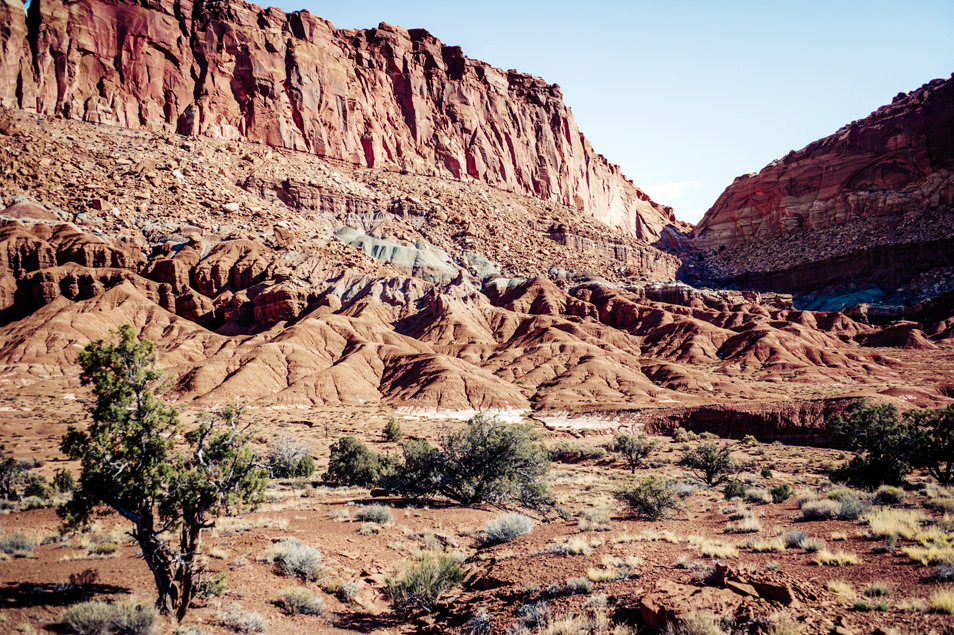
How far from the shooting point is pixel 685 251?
561 feet

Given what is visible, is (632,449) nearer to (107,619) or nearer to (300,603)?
(300,603)

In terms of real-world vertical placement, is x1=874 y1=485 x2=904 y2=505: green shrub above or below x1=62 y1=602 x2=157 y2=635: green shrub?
below

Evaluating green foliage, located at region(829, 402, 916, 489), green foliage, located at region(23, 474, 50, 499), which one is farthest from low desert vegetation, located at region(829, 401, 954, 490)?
green foliage, located at region(23, 474, 50, 499)

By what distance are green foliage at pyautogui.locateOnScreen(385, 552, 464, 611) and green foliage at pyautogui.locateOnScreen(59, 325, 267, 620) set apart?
11.8 feet

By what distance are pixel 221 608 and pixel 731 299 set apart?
12015cm

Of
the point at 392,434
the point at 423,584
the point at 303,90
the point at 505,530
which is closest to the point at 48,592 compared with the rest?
the point at 423,584

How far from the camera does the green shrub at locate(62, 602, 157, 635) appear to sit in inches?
294

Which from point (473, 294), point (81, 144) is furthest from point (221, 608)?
point (81, 144)

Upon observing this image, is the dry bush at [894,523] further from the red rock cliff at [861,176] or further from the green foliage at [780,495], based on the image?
the red rock cliff at [861,176]

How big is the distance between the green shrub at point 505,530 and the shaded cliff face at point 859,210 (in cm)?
13169

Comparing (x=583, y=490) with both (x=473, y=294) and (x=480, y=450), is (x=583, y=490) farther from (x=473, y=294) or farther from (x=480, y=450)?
(x=473, y=294)

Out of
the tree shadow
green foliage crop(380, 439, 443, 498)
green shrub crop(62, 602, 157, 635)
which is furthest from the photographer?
green foliage crop(380, 439, 443, 498)

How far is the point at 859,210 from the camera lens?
Answer: 135 meters

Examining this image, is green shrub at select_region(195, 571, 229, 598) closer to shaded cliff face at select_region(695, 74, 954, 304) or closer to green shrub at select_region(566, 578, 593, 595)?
green shrub at select_region(566, 578, 593, 595)
